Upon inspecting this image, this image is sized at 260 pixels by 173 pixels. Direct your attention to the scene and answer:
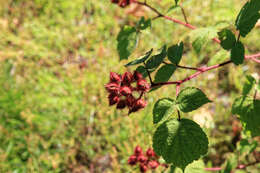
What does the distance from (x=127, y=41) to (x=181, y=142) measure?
0.63 metres

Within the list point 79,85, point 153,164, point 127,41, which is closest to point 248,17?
point 127,41

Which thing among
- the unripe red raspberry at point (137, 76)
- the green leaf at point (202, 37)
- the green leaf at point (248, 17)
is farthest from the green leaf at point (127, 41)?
the green leaf at point (248, 17)

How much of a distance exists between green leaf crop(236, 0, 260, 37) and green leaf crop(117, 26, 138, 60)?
503mm

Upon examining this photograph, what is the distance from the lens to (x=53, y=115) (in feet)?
8.09

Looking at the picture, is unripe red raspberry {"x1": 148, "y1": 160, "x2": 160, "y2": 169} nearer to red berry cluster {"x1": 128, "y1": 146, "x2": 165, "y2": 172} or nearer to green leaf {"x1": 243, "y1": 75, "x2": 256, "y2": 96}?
red berry cluster {"x1": 128, "y1": 146, "x2": 165, "y2": 172}

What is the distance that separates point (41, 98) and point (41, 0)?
176 cm

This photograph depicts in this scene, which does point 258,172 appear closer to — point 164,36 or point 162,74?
point 162,74

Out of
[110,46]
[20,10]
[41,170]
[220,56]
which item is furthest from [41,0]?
[220,56]

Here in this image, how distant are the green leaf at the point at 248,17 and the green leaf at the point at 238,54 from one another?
0.19 feet

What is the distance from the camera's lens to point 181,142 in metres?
0.73

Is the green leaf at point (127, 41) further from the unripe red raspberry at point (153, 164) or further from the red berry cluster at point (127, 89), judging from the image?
the unripe red raspberry at point (153, 164)

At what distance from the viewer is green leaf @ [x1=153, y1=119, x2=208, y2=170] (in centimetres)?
73

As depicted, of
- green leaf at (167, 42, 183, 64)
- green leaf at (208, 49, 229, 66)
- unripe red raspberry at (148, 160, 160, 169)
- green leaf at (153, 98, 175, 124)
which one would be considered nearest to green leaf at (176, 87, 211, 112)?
green leaf at (153, 98, 175, 124)

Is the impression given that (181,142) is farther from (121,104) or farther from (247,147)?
(247,147)
